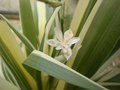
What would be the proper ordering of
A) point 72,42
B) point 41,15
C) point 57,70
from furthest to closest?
point 41,15 → point 72,42 → point 57,70

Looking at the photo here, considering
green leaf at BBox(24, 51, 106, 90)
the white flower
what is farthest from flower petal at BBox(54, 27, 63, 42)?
green leaf at BBox(24, 51, 106, 90)

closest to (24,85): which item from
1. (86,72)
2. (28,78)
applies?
(28,78)

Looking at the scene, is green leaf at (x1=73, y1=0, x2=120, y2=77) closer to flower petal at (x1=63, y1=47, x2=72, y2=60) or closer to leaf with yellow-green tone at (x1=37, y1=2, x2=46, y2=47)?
flower petal at (x1=63, y1=47, x2=72, y2=60)

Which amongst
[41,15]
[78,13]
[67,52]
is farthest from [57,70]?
[41,15]

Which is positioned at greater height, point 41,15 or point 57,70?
point 57,70

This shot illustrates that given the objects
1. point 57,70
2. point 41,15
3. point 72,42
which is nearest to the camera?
point 57,70

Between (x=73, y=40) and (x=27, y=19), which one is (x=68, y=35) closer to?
(x=73, y=40)

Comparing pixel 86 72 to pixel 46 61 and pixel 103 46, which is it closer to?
pixel 103 46

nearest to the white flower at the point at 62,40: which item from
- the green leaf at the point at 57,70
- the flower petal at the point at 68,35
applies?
the flower petal at the point at 68,35
